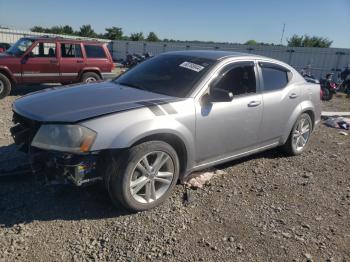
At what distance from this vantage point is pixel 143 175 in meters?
3.46

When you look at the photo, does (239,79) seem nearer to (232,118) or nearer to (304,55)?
(232,118)

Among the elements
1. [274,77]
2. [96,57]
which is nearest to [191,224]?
[274,77]

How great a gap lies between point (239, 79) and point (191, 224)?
2.00 m

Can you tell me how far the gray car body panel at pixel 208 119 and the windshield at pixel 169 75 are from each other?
13cm

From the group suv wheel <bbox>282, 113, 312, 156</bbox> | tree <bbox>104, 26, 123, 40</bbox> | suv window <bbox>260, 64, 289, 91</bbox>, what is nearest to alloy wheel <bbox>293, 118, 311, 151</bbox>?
suv wheel <bbox>282, 113, 312, 156</bbox>

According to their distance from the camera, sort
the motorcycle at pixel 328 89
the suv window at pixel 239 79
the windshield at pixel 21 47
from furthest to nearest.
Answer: the motorcycle at pixel 328 89, the windshield at pixel 21 47, the suv window at pixel 239 79

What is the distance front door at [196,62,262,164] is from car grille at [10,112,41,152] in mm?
1673

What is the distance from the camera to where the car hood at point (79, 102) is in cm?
318

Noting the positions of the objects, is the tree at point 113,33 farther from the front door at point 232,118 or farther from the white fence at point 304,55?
the front door at point 232,118

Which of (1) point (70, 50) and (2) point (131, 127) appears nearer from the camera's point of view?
(2) point (131, 127)

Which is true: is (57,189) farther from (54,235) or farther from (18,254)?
(18,254)

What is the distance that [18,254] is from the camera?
2.79 m

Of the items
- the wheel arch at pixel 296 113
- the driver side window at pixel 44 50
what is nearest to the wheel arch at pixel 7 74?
the driver side window at pixel 44 50

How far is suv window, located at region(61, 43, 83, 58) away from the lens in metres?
10.2
